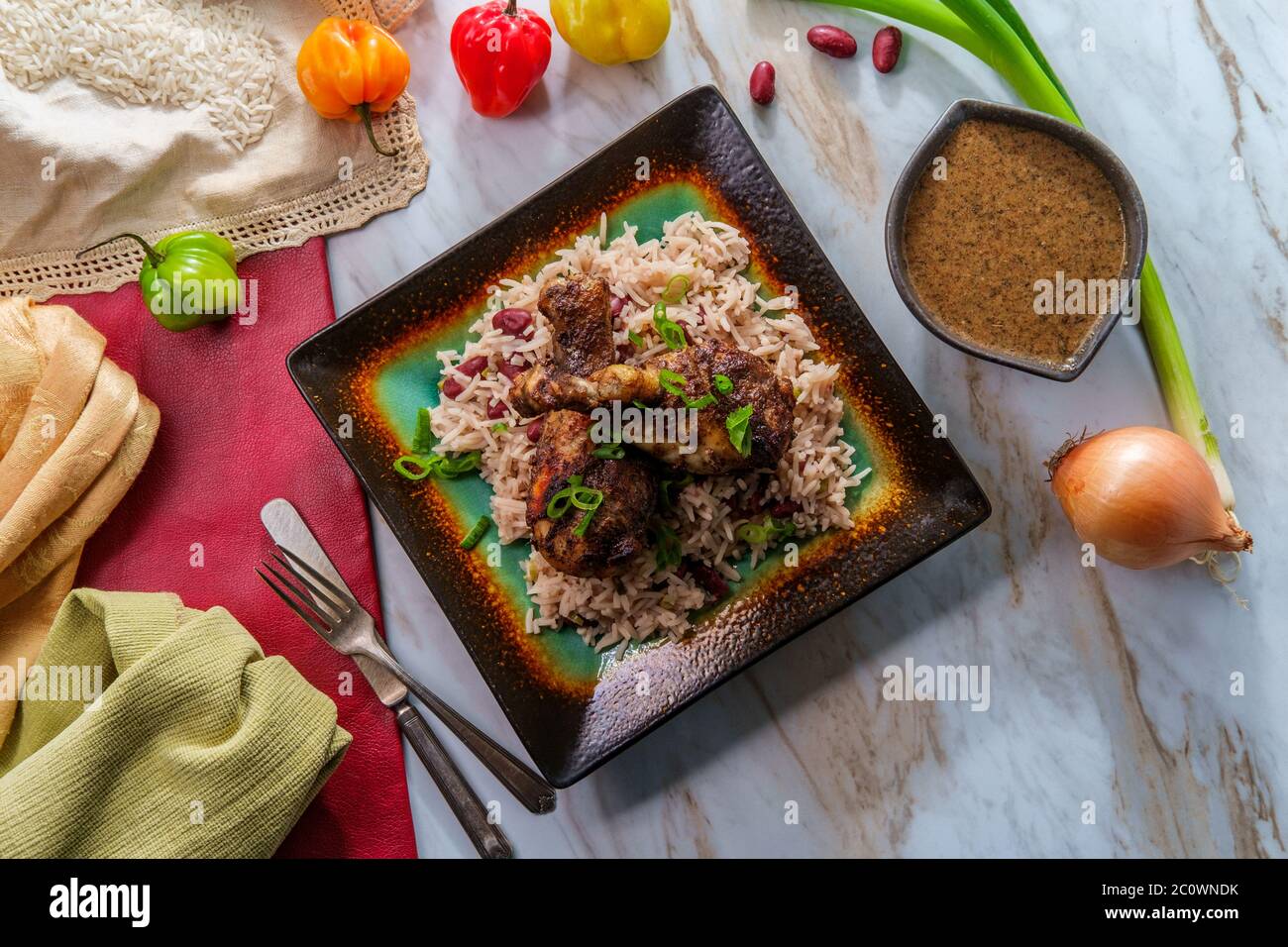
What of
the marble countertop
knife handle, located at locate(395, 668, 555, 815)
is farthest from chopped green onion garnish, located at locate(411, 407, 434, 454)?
knife handle, located at locate(395, 668, 555, 815)

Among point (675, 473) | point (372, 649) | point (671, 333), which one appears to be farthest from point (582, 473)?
point (372, 649)

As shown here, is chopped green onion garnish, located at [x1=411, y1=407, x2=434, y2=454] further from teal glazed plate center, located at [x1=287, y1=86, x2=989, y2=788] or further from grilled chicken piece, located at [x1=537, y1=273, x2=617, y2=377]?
grilled chicken piece, located at [x1=537, y1=273, x2=617, y2=377]

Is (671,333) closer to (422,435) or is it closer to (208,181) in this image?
(422,435)

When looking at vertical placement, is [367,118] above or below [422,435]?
above

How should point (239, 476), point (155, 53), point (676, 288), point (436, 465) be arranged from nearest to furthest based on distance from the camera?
1. point (676, 288)
2. point (436, 465)
3. point (155, 53)
4. point (239, 476)

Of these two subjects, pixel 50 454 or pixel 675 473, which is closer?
pixel 675 473

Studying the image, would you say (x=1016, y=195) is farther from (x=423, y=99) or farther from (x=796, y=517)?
(x=423, y=99)
